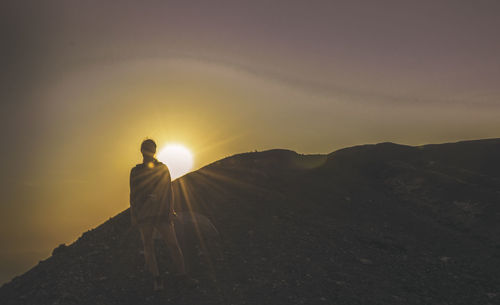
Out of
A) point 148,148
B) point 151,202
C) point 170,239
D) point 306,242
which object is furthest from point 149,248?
point 306,242

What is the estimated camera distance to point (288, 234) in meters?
12.5

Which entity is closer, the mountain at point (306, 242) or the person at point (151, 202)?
the person at point (151, 202)

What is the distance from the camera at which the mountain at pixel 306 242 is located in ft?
29.6

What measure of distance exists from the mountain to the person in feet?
3.69

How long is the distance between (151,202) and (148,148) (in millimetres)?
1270

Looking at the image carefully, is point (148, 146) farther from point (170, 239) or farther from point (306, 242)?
point (306, 242)

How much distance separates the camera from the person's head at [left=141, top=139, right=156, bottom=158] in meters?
8.37

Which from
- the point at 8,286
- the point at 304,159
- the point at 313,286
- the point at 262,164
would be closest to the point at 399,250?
the point at 313,286

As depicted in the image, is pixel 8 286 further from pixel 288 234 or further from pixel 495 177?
pixel 495 177

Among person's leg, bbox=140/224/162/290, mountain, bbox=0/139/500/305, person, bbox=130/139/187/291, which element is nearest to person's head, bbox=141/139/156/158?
person, bbox=130/139/187/291

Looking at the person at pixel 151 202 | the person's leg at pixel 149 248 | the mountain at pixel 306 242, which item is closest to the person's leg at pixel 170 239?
the person at pixel 151 202

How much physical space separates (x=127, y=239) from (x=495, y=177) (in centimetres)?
1932

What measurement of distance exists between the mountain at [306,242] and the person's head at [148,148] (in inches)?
130

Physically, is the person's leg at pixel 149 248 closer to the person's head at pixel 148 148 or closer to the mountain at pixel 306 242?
the mountain at pixel 306 242
